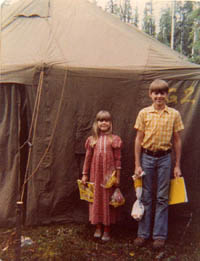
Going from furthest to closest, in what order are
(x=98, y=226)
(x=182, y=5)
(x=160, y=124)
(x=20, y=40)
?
(x=182, y=5), (x=20, y=40), (x=98, y=226), (x=160, y=124)

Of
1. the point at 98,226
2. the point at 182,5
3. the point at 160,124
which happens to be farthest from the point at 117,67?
the point at 182,5

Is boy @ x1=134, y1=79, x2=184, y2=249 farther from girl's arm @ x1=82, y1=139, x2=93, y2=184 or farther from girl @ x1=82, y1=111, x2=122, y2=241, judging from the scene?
girl's arm @ x1=82, y1=139, x2=93, y2=184

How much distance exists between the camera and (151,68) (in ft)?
13.4

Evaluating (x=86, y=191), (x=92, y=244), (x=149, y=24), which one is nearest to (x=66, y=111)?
(x=86, y=191)

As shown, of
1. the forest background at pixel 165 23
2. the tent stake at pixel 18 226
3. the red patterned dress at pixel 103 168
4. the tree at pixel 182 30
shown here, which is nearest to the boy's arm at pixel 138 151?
the red patterned dress at pixel 103 168

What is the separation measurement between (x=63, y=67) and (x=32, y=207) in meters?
1.81

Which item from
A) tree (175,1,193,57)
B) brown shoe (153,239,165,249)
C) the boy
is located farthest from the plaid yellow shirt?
tree (175,1,193,57)

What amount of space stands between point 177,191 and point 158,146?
1.86ft

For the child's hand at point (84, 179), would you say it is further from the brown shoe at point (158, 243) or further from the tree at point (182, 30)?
the tree at point (182, 30)

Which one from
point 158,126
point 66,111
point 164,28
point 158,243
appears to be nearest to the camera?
point 158,126

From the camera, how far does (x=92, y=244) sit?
3.78 m

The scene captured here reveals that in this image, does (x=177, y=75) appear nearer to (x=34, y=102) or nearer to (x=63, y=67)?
(x=63, y=67)

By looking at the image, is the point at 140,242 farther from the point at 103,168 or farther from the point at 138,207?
the point at 103,168

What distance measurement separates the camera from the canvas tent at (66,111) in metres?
4.11
